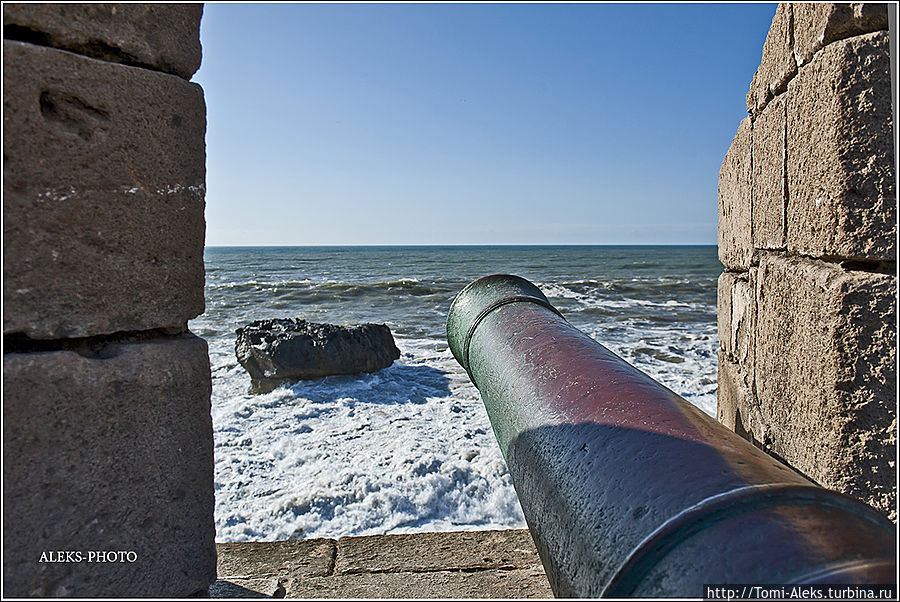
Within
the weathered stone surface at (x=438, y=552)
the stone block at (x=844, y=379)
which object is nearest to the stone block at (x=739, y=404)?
the stone block at (x=844, y=379)

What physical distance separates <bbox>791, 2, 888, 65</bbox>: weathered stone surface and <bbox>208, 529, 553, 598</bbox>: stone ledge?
1874mm

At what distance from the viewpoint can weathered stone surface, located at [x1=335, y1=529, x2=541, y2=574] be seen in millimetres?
2234

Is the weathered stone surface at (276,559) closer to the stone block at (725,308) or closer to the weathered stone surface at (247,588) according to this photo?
the weathered stone surface at (247,588)

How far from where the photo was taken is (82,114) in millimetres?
1494

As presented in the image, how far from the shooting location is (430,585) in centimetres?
208

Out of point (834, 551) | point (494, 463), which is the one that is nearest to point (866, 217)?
point (834, 551)

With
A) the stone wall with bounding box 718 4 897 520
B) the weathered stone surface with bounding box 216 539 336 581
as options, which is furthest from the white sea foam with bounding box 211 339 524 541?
the stone wall with bounding box 718 4 897 520

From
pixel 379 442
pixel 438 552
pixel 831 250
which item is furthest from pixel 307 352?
pixel 831 250

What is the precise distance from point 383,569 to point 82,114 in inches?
67.6

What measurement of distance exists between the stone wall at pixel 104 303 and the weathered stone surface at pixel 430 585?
398mm

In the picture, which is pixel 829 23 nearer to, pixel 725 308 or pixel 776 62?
pixel 776 62

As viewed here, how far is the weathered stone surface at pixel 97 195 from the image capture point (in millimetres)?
1402

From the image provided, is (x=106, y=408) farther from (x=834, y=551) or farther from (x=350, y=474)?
(x=350, y=474)

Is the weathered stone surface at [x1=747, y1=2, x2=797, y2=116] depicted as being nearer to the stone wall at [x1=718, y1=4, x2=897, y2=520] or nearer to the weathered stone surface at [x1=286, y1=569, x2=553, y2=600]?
the stone wall at [x1=718, y1=4, x2=897, y2=520]
